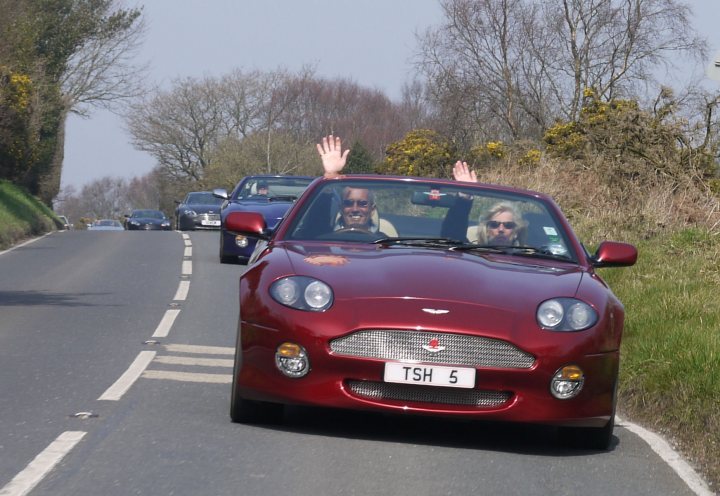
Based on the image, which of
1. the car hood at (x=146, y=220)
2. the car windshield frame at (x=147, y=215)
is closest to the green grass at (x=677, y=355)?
the car hood at (x=146, y=220)

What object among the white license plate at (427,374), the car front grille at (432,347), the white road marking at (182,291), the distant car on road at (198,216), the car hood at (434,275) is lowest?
the distant car on road at (198,216)

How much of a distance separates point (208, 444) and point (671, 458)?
2404 mm

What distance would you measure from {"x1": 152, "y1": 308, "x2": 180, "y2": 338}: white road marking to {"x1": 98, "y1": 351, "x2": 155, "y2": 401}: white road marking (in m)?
1.34

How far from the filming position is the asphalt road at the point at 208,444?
565 centimetres

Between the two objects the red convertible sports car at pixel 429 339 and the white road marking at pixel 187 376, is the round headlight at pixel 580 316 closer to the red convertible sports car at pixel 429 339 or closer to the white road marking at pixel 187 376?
the red convertible sports car at pixel 429 339

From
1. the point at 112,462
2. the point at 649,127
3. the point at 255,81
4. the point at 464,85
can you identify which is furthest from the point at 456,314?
the point at 255,81

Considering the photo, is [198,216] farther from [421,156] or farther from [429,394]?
[429,394]

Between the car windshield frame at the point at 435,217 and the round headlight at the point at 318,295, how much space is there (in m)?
1.01

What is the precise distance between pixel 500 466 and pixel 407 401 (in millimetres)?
560

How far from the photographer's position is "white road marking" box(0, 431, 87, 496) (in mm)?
5297

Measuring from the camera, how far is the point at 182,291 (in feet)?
52.4

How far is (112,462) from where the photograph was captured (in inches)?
233

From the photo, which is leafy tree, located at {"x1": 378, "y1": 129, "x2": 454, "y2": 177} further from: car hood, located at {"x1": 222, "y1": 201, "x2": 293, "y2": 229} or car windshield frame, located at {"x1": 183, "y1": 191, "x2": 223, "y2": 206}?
car hood, located at {"x1": 222, "y1": 201, "x2": 293, "y2": 229}

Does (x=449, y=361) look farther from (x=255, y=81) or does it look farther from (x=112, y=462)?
(x=255, y=81)
